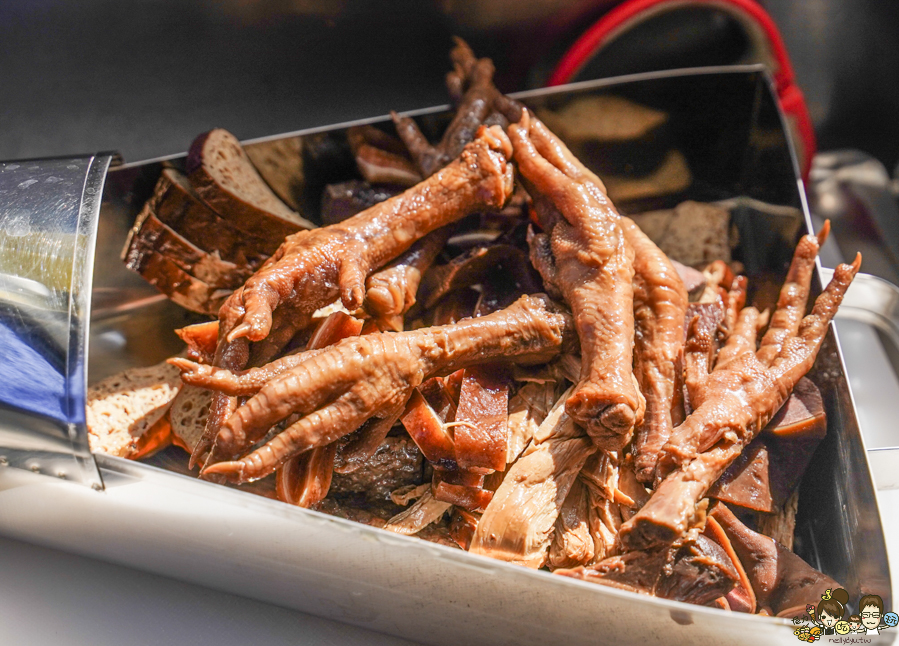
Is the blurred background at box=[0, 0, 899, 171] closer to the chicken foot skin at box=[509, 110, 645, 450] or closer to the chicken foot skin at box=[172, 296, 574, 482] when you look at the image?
the chicken foot skin at box=[509, 110, 645, 450]

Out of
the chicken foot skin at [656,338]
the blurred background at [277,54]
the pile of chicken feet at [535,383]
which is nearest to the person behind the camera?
the pile of chicken feet at [535,383]

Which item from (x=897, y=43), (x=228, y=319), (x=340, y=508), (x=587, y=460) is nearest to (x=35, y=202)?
(x=228, y=319)

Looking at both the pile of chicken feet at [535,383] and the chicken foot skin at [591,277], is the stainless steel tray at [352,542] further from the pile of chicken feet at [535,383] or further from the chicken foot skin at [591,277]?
the chicken foot skin at [591,277]

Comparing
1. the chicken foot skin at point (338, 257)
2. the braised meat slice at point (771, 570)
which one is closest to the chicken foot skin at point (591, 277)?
the chicken foot skin at point (338, 257)

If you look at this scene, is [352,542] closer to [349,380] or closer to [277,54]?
[349,380]

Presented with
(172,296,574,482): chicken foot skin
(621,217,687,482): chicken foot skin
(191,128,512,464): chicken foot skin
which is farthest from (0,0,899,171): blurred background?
(172,296,574,482): chicken foot skin

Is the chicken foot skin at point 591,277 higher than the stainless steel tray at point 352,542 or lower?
higher
